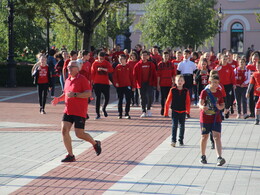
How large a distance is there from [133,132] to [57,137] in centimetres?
180

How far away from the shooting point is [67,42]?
43.7 metres

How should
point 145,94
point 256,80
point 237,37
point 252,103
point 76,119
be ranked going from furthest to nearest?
point 237,37 → point 145,94 → point 252,103 → point 256,80 → point 76,119

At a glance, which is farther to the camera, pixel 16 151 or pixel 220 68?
pixel 220 68

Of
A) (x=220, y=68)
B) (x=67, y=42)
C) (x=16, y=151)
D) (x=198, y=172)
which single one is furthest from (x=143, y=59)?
(x=67, y=42)

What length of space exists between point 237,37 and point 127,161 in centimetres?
5244

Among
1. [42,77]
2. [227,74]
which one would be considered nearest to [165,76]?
[227,74]

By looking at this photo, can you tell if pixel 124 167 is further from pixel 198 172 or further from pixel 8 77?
pixel 8 77

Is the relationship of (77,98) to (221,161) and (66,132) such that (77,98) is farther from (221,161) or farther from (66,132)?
(221,161)

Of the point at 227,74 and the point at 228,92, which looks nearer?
the point at 227,74

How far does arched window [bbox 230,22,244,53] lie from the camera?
6016cm

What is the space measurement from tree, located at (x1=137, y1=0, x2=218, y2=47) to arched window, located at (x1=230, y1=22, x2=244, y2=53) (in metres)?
18.0

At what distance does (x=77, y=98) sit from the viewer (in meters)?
9.84

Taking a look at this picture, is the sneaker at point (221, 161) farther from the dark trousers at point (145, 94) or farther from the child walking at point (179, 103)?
the dark trousers at point (145, 94)

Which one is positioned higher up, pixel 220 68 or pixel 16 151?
pixel 220 68
